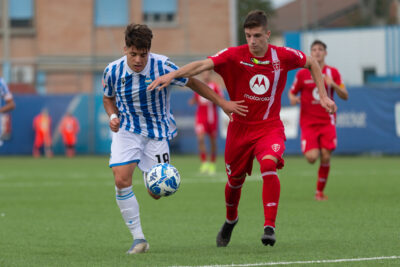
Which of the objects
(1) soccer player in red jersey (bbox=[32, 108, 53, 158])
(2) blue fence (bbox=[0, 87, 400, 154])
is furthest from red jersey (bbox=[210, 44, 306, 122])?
(1) soccer player in red jersey (bbox=[32, 108, 53, 158])

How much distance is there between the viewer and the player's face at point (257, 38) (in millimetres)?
7840

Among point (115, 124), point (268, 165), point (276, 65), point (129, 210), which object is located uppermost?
point (276, 65)

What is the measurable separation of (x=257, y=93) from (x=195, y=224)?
2.61 m

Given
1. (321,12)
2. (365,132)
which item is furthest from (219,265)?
(321,12)

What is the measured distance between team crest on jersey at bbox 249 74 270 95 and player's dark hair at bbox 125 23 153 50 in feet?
3.64

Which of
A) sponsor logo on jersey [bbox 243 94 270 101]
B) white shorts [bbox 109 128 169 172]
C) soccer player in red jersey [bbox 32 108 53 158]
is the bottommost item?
soccer player in red jersey [bbox 32 108 53 158]

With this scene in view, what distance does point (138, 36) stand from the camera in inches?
294

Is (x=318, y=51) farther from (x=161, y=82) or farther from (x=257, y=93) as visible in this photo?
(x=161, y=82)

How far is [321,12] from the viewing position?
75.8 metres

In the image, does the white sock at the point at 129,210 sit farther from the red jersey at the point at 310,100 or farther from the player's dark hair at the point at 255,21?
the red jersey at the point at 310,100

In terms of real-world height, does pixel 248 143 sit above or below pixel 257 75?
below

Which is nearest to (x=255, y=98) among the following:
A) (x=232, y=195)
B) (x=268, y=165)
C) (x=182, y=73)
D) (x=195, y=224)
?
(x=268, y=165)

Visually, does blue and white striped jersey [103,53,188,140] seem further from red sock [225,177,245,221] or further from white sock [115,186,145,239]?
red sock [225,177,245,221]

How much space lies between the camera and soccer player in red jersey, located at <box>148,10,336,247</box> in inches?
309
